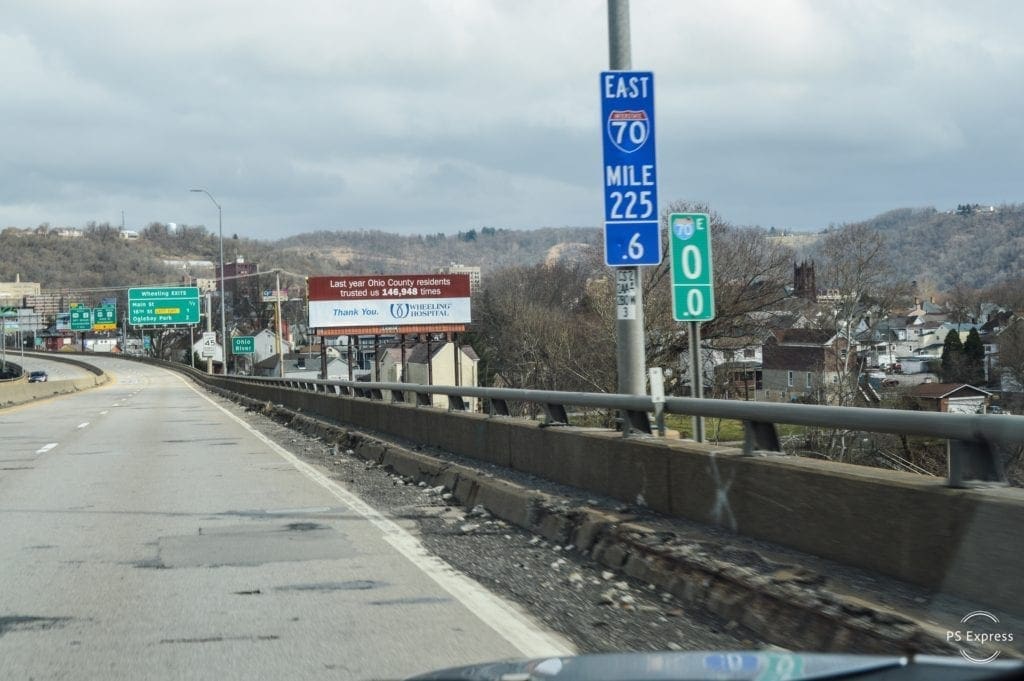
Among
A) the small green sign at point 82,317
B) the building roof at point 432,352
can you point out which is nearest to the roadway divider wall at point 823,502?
the building roof at point 432,352

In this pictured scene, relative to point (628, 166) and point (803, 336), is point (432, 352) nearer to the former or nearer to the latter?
point (803, 336)

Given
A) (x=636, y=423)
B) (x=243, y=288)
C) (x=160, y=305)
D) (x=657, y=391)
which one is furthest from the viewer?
→ (x=243, y=288)

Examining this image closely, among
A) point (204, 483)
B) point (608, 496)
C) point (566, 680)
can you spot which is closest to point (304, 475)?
point (204, 483)

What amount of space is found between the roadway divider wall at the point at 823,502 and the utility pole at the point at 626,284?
627mm

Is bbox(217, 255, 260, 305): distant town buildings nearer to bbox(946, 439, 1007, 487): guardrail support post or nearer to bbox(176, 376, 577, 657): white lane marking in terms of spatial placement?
bbox(176, 376, 577, 657): white lane marking

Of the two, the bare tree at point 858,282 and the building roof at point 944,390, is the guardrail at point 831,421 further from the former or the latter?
the bare tree at point 858,282

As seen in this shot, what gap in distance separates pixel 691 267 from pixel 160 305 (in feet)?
219

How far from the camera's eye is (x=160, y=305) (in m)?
70.8

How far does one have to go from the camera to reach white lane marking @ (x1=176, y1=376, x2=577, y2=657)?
579cm

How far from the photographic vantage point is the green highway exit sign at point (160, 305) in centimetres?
→ 7038

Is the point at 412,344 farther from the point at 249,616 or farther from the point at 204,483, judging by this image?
the point at 249,616

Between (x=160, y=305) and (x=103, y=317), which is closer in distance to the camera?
(x=160, y=305)

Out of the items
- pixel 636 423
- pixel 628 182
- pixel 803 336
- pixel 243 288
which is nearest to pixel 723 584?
pixel 636 423

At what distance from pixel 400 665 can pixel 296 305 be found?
13767cm
